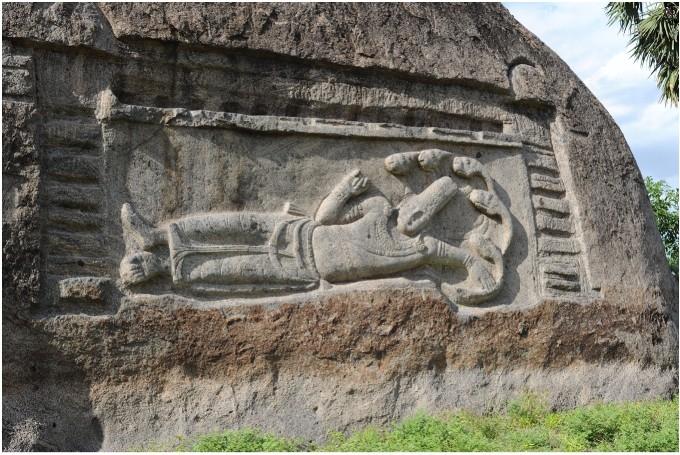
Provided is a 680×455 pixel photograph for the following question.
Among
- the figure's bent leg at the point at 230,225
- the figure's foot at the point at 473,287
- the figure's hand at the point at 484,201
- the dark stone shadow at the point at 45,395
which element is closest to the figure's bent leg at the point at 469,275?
the figure's foot at the point at 473,287

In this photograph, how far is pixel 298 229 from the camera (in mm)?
6219

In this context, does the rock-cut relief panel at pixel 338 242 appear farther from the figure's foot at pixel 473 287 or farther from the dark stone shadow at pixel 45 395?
the dark stone shadow at pixel 45 395

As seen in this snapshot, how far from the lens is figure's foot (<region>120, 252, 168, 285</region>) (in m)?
5.70

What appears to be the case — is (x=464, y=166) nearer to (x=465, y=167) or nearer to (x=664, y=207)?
(x=465, y=167)

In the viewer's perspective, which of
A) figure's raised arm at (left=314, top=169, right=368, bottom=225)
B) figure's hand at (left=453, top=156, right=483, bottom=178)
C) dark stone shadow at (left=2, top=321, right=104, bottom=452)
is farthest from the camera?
figure's hand at (left=453, top=156, right=483, bottom=178)

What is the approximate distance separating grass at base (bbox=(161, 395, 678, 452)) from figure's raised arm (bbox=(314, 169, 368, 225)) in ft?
4.98

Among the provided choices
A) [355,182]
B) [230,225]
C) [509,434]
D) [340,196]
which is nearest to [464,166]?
[355,182]

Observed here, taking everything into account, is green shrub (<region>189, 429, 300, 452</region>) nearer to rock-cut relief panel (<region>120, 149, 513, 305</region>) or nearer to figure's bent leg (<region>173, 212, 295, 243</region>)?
rock-cut relief panel (<region>120, 149, 513, 305</region>)

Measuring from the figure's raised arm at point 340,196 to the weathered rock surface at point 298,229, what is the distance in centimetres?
2

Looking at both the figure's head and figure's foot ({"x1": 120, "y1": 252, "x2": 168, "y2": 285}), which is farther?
the figure's head

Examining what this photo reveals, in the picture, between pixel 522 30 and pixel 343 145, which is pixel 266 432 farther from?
pixel 522 30

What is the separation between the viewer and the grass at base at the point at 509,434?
551 cm

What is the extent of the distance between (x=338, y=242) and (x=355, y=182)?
500 millimetres

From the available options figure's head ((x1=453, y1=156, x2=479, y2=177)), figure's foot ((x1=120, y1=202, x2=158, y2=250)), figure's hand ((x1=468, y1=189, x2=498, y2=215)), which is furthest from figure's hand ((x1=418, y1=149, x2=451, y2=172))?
figure's foot ((x1=120, y1=202, x2=158, y2=250))
